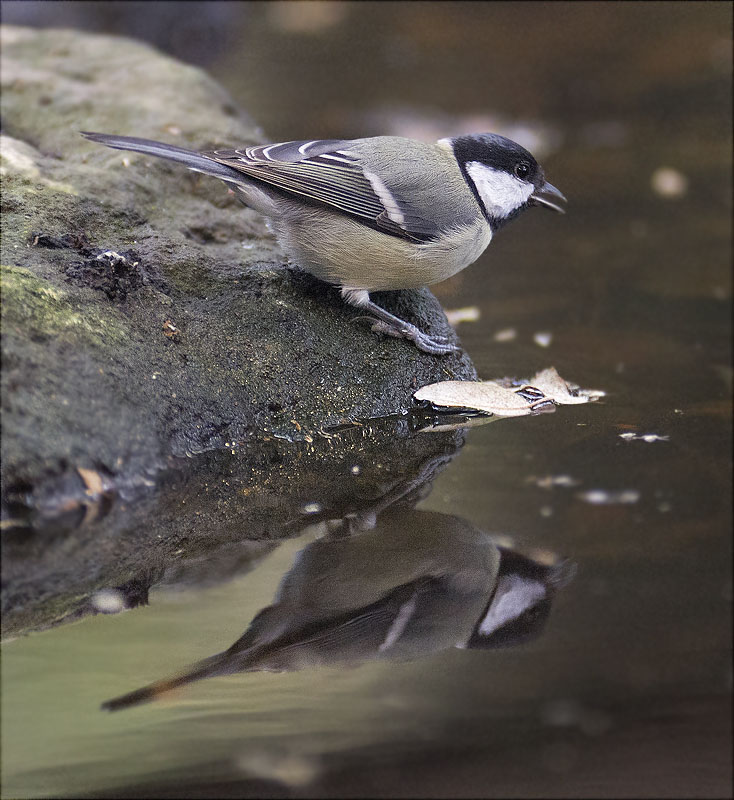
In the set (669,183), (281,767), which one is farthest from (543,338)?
(669,183)

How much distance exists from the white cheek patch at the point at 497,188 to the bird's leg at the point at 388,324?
618mm

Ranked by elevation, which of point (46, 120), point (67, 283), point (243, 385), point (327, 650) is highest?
point (46, 120)

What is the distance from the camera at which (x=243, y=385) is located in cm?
323

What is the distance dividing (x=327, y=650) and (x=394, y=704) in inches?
9.8

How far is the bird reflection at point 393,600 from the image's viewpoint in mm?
2324

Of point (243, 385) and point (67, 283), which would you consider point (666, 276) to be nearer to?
point (243, 385)

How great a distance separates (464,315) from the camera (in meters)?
4.68

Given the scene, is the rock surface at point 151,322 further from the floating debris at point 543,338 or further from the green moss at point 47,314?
the floating debris at point 543,338

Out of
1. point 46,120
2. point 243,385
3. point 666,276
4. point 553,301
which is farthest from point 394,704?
point 666,276

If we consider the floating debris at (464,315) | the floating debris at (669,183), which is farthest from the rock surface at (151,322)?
the floating debris at (669,183)

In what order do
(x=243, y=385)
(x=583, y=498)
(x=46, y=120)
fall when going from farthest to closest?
(x=46, y=120) → (x=243, y=385) → (x=583, y=498)

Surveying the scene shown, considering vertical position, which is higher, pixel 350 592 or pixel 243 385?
pixel 243 385

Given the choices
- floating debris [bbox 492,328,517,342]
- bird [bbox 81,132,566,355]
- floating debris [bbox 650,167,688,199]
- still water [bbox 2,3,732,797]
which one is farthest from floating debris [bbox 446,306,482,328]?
floating debris [bbox 650,167,688,199]

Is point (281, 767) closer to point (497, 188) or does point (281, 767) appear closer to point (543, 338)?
point (497, 188)
